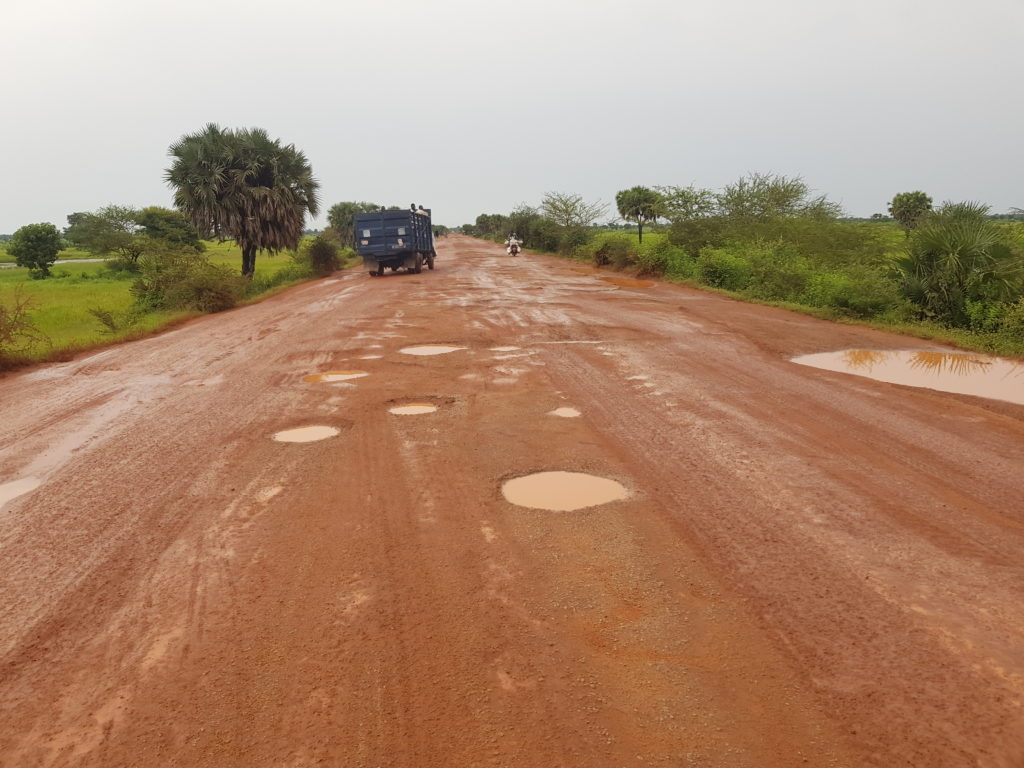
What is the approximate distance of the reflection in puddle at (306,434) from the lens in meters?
5.87

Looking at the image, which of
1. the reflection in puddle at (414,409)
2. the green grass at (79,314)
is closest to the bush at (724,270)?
the reflection in puddle at (414,409)

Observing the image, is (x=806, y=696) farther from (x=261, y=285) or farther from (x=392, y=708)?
(x=261, y=285)

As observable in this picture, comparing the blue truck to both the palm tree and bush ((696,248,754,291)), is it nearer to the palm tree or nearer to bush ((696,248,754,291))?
the palm tree

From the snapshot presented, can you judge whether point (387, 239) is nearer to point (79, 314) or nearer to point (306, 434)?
point (79, 314)

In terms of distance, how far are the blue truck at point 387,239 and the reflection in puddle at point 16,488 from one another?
69.0 ft

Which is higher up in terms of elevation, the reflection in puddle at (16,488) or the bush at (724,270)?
the bush at (724,270)

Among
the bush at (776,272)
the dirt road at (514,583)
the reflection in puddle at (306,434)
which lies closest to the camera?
the dirt road at (514,583)

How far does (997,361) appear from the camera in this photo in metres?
9.11

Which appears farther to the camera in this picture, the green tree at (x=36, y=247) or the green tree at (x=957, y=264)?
the green tree at (x=36, y=247)

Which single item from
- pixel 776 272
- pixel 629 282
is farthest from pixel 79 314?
pixel 776 272

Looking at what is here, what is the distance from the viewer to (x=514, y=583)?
3410 mm

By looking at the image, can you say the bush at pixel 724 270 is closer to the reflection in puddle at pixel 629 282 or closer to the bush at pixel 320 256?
the reflection in puddle at pixel 629 282

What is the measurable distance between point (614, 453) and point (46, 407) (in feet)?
21.5

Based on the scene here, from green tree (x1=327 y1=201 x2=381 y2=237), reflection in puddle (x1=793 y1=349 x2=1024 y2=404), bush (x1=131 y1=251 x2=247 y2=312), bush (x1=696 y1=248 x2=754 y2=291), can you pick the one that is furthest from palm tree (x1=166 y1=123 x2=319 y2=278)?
green tree (x1=327 y1=201 x2=381 y2=237)
